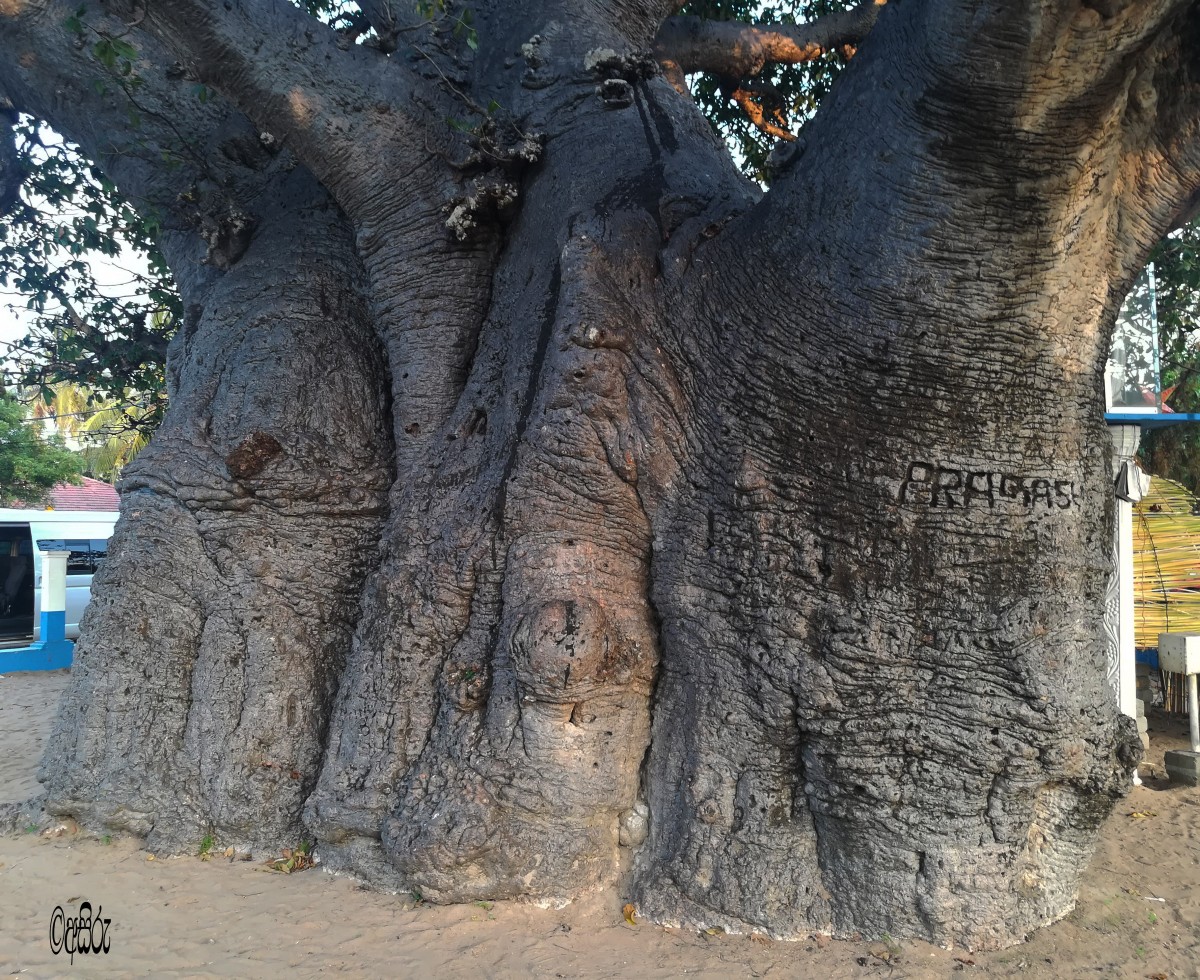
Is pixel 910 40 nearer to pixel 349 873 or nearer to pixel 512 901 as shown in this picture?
pixel 512 901

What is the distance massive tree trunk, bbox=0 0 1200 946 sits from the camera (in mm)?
2879

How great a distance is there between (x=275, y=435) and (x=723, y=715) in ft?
7.94

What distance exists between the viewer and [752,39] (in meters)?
6.36

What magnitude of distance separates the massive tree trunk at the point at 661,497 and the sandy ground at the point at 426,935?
12 cm

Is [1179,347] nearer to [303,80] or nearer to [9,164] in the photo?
[303,80]

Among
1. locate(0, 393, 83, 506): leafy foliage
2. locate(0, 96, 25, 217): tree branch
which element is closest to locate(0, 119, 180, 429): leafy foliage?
locate(0, 96, 25, 217): tree branch

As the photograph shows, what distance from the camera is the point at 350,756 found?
3.66 metres

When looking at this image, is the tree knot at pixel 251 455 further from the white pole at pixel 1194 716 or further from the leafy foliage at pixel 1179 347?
the leafy foliage at pixel 1179 347

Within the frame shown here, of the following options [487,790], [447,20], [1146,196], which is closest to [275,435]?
[487,790]

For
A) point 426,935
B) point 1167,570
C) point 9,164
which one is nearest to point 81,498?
point 9,164
